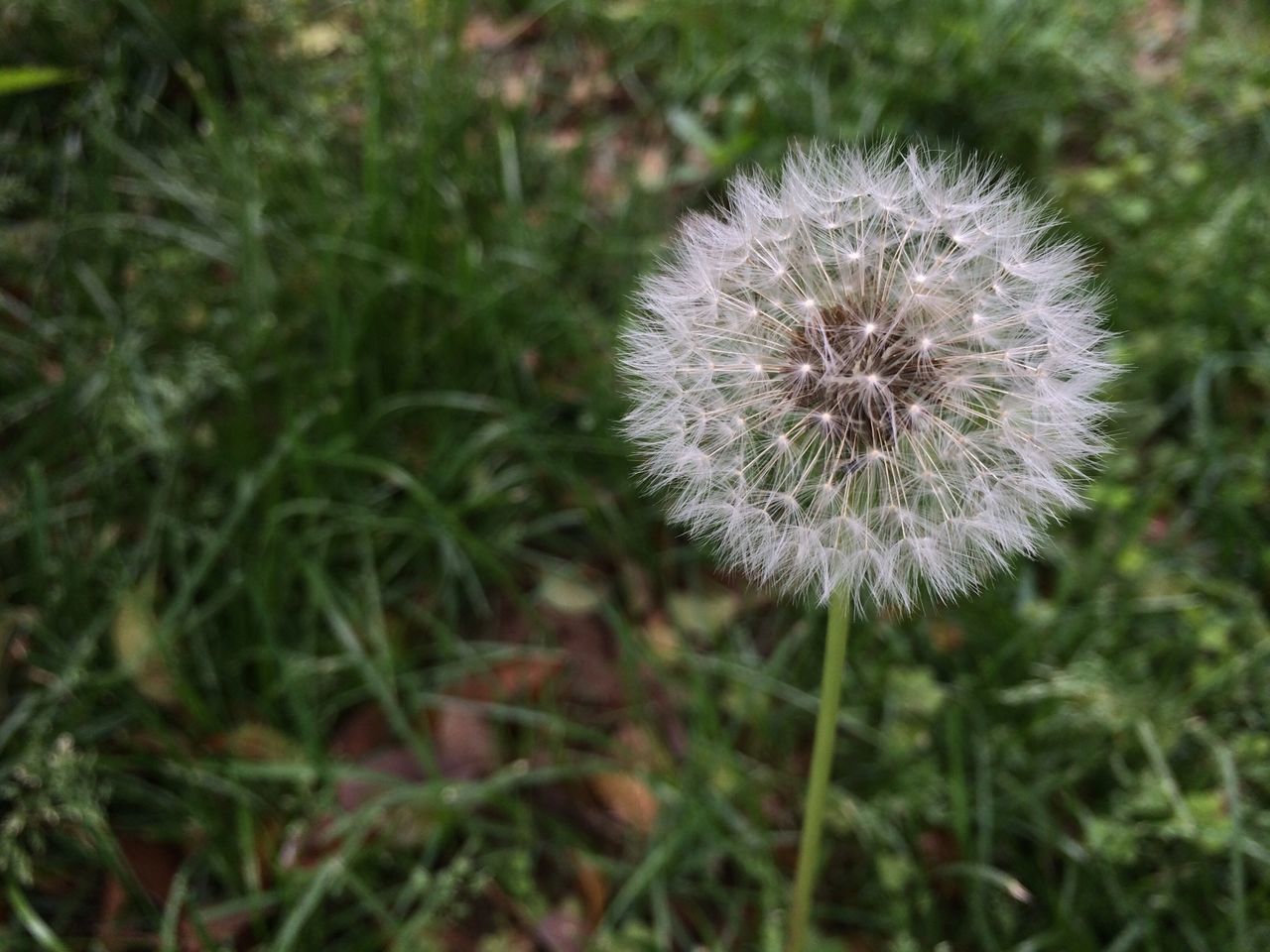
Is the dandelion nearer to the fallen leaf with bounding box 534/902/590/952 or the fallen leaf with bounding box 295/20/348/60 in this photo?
the fallen leaf with bounding box 534/902/590/952

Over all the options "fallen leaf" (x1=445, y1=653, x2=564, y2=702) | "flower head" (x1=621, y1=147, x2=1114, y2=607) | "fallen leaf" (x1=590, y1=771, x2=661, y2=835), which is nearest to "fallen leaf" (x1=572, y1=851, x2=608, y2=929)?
"fallen leaf" (x1=590, y1=771, x2=661, y2=835)

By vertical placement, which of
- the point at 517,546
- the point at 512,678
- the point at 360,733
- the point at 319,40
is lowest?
the point at 360,733

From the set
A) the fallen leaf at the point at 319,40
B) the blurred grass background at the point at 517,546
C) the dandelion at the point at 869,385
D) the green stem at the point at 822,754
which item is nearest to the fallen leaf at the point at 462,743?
the blurred grass background at the point at 517,546

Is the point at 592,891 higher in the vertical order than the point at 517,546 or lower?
lower

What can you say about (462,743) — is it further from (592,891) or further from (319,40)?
(319,40)

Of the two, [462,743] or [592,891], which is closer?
[592,891]

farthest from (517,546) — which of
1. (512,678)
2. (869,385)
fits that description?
(869,385)

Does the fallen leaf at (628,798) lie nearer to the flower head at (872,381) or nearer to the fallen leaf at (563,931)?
the fallen leaf at (563,931)
